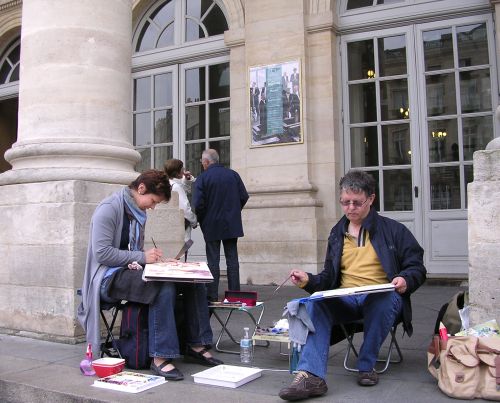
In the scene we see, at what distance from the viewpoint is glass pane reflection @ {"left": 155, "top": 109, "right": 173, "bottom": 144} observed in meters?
10.9

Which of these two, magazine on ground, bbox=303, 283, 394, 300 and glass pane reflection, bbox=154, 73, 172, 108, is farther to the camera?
glass pane reflection, bbox=154, 73, 172, 108

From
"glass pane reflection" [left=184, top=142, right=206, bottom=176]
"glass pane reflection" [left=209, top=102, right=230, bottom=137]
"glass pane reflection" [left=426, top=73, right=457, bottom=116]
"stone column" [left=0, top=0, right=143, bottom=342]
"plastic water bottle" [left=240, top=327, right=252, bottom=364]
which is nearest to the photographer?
"plastic water bottle" [left=240, top=327, right=252, bottom=364]

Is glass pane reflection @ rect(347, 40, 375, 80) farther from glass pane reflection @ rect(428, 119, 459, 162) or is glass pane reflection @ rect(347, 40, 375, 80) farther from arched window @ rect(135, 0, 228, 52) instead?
arched window @ rect(135, 0, 228, 52)

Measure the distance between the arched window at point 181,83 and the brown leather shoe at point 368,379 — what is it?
6.82 metres

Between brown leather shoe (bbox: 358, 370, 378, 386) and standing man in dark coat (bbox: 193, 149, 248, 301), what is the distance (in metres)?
3.09

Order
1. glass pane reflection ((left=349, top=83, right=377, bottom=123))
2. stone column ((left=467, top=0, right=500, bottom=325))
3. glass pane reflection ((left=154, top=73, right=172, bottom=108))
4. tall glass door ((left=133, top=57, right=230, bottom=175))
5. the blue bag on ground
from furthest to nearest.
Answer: glass pane reflection ((left=154, top=73, right=172, bottom=108)) → tall glass door ((left=133, top=57, right=230, bottom=175)) → glass pane reflection ((left=349, top=83, right=377, bottom=123)) → the blue bag on ground → stone column ((left=467, top=0, right=500, bottom=325))

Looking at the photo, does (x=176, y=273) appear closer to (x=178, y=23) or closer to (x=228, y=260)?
(x=228, y=260)

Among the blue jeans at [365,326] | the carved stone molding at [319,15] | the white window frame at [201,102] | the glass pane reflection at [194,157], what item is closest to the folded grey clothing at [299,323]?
the blue jeans at [365,326]

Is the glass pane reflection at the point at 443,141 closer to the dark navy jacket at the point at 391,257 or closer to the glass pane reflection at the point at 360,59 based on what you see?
the glass pane reflection at the point at 360,59

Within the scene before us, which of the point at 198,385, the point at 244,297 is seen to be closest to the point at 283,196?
the point at 244,297

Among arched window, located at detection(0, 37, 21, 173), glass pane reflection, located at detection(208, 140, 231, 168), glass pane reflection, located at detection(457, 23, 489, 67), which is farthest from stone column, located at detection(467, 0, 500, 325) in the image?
arched window, located at detection(0, 37, 21, 173)

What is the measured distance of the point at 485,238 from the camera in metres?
4.03

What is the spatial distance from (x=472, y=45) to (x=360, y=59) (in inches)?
64.9

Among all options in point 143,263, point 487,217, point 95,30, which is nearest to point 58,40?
point 95,30
